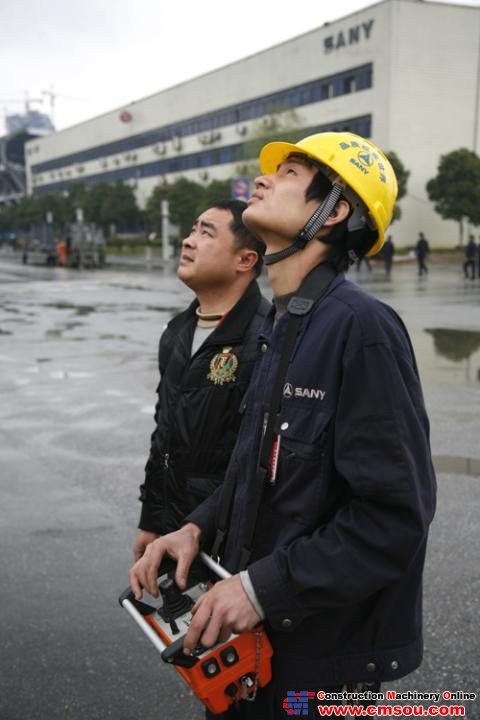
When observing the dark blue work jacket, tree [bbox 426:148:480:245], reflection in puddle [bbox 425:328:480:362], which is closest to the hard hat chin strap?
the dark blue work jacket

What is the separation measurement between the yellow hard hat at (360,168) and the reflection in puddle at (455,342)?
29.8 feet

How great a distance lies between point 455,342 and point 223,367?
10264 millimetres

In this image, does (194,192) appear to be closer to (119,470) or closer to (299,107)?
(299,107)

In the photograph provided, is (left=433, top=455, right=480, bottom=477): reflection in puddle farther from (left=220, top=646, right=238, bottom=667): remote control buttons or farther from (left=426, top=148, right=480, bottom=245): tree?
(left=426, top=148, right=480, bottom=245): tree

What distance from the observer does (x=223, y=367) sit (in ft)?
8.73

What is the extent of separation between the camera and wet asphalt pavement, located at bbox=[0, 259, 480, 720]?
3.05 m

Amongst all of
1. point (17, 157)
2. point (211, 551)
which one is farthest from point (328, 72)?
point (17, 157)

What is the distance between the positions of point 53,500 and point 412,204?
160 feet

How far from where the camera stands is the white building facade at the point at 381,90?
50562 mm

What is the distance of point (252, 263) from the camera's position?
3.05 meters

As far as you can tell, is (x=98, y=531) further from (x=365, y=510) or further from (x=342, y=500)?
(x=365, y=510)

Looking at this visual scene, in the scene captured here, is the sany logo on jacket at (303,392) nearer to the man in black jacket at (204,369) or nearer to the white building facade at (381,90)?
the man in black jacket at (204,369)

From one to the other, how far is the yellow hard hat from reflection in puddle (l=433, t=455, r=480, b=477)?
13.9 feet

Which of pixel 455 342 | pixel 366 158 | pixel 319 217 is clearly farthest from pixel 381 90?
pixel 319 217
